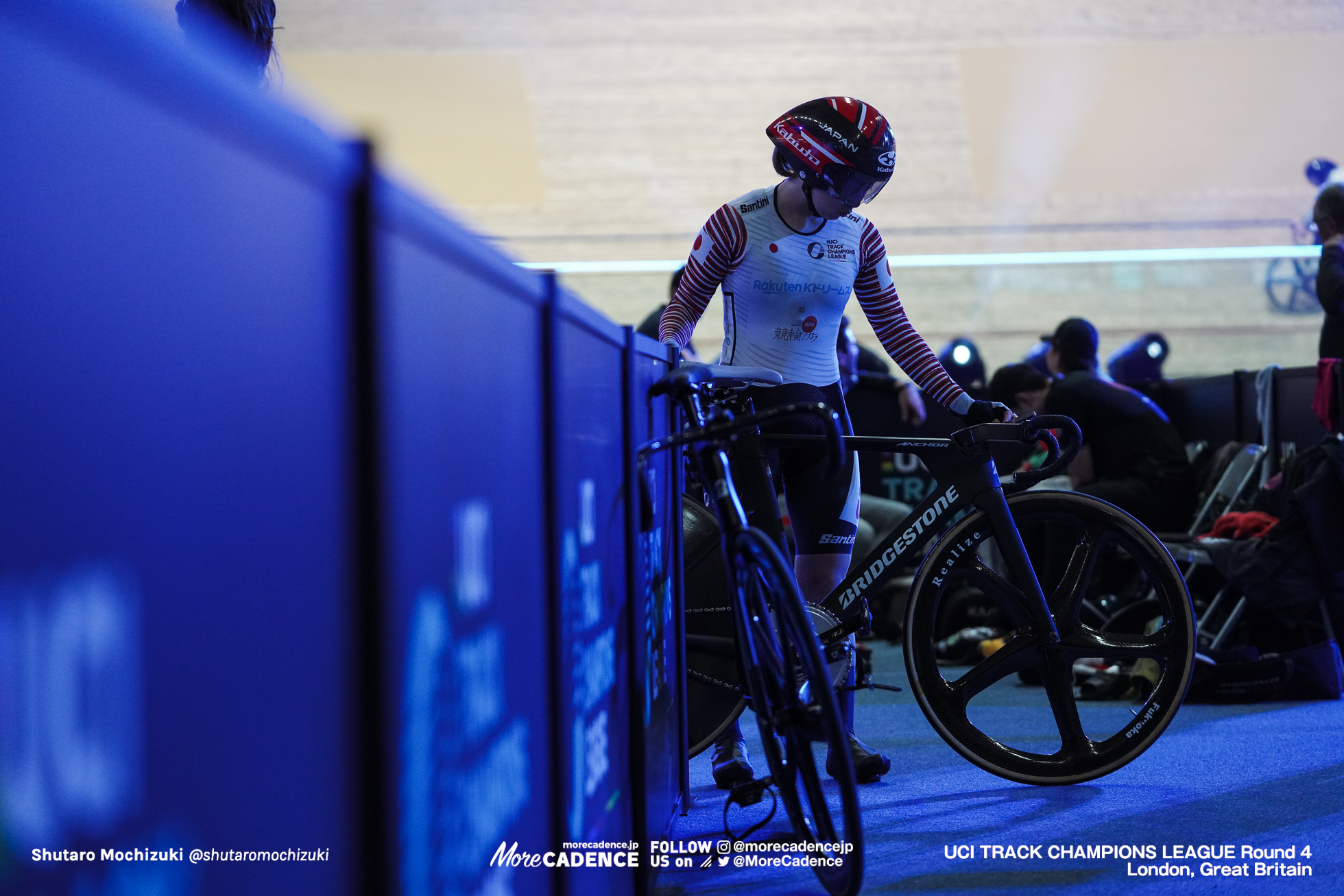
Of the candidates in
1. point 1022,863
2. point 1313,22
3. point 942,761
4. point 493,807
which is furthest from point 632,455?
point 1313,22

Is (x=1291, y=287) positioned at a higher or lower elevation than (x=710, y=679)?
higher

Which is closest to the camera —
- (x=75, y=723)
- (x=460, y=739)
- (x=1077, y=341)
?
(x=75, y=723)

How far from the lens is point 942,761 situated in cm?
289

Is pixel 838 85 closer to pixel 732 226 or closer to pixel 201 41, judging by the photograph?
pixel 732 226

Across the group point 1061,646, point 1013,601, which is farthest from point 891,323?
point 1061,646

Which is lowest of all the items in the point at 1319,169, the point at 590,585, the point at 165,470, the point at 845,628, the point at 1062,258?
the point at 845,628

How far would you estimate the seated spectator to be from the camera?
14.1 feet

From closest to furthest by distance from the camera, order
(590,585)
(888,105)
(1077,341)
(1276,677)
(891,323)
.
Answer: (590,585), (891,323), (1276,677), (1077,341), (888,105)

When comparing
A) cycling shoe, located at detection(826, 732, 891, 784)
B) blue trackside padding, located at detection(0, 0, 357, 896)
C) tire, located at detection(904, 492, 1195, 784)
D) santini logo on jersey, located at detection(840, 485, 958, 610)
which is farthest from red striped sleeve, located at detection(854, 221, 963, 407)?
blue trackside padding, located at detection(0, 0, 357, 896)

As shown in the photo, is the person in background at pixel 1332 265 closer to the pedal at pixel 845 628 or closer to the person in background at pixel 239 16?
the pedal at pixel 845 628

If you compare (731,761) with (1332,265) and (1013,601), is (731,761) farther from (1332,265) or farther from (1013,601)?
(1332,265)

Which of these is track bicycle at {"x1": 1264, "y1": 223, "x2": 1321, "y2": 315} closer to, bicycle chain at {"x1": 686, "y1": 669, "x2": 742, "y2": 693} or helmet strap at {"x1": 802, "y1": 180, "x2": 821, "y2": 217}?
helmet strap at {"x1": 802, "y1": 180, "x2": 821, "y2": 217}

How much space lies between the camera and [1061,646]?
251 centimetres

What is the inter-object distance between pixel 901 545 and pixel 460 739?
1748mm
